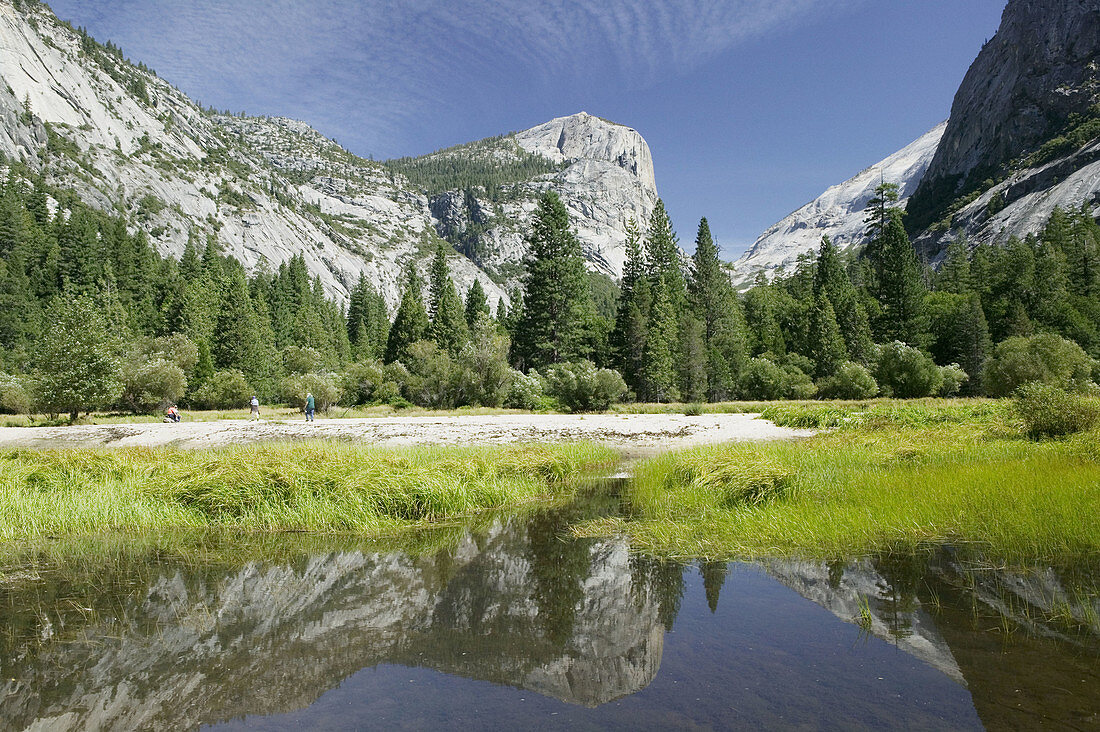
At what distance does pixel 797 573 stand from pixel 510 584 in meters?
3.79

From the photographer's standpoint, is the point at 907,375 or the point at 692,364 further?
the point at 692,364

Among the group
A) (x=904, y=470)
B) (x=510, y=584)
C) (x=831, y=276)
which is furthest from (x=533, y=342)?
(x=510, y=584)

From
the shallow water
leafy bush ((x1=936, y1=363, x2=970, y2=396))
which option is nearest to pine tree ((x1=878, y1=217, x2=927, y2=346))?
leafy bush ((x1=936, y1=363, x2=970, y2=396))

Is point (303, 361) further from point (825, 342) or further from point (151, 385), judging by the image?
point (825, 342)

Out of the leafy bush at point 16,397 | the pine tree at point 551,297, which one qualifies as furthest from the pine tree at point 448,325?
the leafy bush at point 16,397

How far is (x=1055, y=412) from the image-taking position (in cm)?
1543

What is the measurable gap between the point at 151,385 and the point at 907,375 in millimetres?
61309

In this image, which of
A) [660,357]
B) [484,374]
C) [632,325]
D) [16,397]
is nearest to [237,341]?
[16,397]

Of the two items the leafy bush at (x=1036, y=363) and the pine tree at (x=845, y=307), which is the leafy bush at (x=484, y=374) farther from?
the pine tree at (x=845, y=307)

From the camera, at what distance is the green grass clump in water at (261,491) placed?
437 inches

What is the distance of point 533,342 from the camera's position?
59281 millimetres

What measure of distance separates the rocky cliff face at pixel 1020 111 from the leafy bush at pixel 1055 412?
119362 millimetres

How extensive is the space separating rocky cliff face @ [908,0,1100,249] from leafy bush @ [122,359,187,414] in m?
135

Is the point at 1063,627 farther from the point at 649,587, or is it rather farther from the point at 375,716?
the point at 375,716
